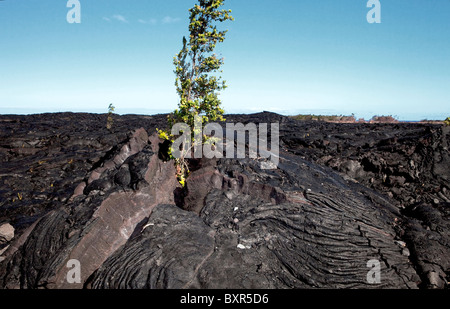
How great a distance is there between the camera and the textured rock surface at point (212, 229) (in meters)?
4.57

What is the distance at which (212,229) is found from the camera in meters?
5.64

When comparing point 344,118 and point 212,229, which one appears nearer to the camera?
point 212,229

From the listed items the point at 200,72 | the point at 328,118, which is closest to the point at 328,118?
the point at 328,118

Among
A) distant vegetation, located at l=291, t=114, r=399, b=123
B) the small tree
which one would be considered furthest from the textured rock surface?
distant vegetation, located at l=291, t=114, r=399, b=123

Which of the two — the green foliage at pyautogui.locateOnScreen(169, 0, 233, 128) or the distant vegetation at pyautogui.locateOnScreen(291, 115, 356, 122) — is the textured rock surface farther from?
the distant vegetation at pyautogui.locateOnScreen(291, 115, 356, 122)

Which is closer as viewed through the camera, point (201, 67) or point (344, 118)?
point (201, 67)

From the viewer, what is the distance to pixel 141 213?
19.3 feet

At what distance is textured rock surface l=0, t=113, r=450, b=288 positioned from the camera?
457 cm

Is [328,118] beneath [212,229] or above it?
above

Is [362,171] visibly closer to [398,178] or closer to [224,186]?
[398,178]

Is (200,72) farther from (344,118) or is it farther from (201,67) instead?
(344,118)

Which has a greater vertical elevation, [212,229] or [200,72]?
[200,72]

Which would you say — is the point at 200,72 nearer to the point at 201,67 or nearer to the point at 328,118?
the point at 201,67

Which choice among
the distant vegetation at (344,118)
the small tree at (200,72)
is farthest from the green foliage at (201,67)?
the distant vegetation at (344,118)
